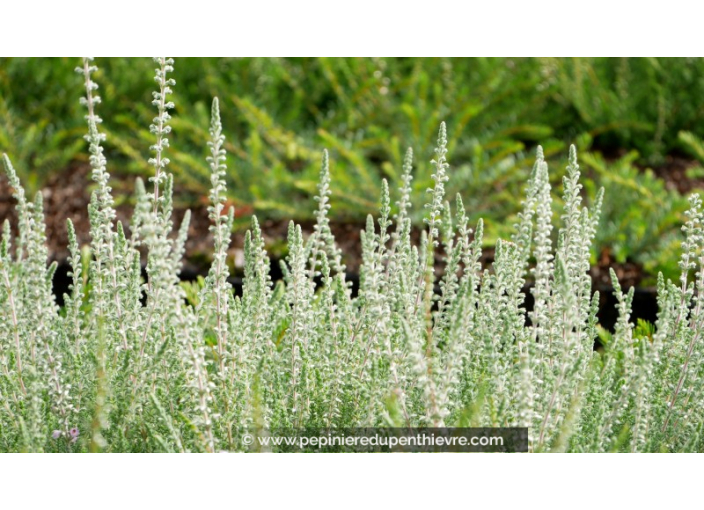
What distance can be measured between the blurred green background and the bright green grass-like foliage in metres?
2.05

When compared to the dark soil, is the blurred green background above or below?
above

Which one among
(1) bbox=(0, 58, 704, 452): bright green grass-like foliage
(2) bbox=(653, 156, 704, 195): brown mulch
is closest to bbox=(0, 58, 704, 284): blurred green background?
(2) bbox=(653, 156, 704, 195): brown mulch

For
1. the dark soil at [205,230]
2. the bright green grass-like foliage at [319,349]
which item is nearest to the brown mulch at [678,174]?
the dark soil at [205,230]

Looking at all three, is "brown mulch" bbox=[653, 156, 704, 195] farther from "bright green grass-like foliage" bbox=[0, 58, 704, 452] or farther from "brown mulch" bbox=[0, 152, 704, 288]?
"bright green grass-like foliage" bbox=[0, 58, 704, 452]

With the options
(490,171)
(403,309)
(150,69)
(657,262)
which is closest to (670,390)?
(403,309)

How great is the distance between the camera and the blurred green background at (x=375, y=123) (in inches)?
161

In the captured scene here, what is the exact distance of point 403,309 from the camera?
175 cm

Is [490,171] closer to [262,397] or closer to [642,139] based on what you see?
[642,139]

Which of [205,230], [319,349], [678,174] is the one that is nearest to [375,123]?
[205,230]

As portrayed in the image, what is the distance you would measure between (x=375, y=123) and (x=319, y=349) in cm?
299

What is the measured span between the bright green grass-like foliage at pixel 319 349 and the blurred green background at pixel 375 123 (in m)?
2.05

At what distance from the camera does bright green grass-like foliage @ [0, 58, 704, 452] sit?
1613mm

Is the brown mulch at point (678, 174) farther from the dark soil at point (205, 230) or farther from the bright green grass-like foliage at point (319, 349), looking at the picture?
the bright green grass-like foliage at point (319, 349)

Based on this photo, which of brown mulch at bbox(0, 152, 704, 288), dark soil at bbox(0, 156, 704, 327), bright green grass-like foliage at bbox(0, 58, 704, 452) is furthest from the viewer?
brown mulch at bbox(0, 152, 704, 288)
